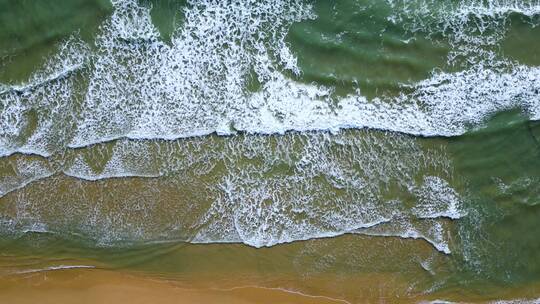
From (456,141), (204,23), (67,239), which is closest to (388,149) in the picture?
(456,141)

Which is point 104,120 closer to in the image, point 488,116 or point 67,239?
point 67,239

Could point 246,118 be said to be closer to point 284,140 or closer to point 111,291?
A: point 284,140

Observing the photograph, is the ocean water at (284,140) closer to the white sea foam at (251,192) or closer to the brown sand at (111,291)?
the white sea foam at (251,192)

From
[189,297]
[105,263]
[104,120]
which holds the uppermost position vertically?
[104,120]

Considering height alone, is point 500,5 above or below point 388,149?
above

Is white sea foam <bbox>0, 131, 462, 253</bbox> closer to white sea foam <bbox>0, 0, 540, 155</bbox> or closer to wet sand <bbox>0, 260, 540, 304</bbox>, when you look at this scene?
white sea foam <bbox>0, 0, 540, 155</bbox>

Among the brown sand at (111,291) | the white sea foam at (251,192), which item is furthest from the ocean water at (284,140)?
the brown sand at (111,291)

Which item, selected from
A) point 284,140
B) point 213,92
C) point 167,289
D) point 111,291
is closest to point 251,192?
point 284,140

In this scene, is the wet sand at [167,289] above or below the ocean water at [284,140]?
below
